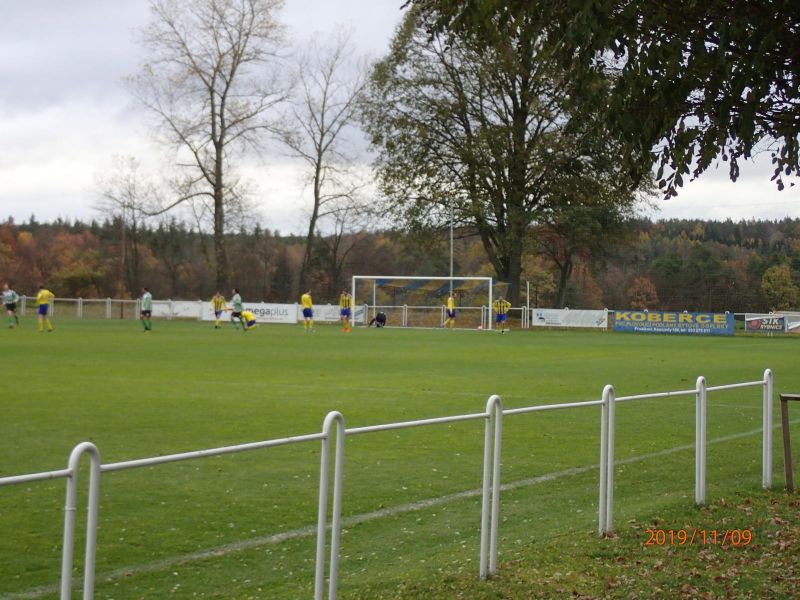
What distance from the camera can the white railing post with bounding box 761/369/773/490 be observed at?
33.4 ft

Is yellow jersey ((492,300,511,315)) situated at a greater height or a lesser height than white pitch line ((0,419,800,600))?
greater

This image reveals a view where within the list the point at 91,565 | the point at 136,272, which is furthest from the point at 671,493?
the point at 136,272

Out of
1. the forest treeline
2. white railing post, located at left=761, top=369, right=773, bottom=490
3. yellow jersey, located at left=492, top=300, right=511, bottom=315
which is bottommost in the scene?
white railing post, located at left=761, top=369, right=773, bottom=490

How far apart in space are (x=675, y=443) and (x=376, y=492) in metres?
4.92

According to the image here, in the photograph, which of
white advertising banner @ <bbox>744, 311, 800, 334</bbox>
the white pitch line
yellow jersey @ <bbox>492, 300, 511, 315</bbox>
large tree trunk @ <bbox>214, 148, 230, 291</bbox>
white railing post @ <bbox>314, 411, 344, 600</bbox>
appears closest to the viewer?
white railing post @ <bbox>314, 411, 344, 600</bbox>

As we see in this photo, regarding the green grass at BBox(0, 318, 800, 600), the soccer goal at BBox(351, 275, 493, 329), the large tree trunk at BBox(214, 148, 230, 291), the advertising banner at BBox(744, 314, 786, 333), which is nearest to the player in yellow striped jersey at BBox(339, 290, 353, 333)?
the soccer goal at BBox(351, 275, 493, 329)

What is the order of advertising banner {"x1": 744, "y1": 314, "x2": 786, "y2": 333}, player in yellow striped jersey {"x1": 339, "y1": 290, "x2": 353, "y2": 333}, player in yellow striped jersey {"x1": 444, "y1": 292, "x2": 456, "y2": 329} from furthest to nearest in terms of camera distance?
player in yellow striped jersey {"x1": 444, "y1": 292, "x2": 456, "y2": 329} → advertising banner {"x1": 744, "y1": 314, "x2": 786, "y2": 333} → player in yellow striped jersey {"x1": 339, "y1": 290, "x2": 353, "y2": 333}

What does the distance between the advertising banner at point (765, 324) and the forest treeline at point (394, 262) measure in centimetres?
872

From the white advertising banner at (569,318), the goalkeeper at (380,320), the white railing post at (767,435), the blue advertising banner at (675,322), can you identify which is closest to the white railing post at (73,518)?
the white railing post at (767,435)

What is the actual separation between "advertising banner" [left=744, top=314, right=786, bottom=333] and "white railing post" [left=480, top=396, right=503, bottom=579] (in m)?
50.4

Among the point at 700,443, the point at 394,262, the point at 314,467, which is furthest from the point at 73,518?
the point at 394,262
